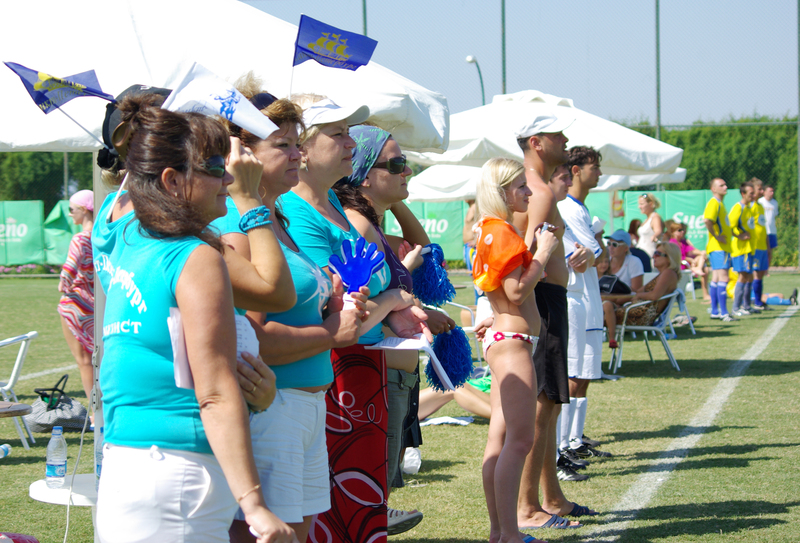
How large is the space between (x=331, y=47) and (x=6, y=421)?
4980 millimetres

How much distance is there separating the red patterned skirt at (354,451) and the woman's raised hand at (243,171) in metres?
0.91

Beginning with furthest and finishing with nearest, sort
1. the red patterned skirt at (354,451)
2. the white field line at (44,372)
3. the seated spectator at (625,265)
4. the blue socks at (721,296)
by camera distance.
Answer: the blue socks at (721,296) → the seated spectator at (625,265) → the white field line at (44,372) → the red patterned skirt at (354,451)

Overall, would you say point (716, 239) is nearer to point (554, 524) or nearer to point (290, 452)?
point (554, 524)

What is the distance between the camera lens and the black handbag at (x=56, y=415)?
609 centimetres

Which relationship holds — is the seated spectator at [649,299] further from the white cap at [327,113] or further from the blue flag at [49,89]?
the blue flag at [49,89]

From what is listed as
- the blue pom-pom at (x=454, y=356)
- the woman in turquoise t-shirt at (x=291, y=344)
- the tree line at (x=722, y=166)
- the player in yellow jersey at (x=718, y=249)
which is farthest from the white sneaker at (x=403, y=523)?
the tree line at (x=722, y=166)

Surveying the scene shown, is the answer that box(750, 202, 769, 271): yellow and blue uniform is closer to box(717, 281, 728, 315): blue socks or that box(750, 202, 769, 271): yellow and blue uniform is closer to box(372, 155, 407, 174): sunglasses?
box(717, 281, 728, 315): blue socks

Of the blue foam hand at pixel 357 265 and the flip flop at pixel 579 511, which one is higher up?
the blue foam hand at pixel 357 265

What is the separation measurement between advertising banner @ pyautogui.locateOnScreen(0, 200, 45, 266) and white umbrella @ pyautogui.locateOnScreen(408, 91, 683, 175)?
63.9 feet

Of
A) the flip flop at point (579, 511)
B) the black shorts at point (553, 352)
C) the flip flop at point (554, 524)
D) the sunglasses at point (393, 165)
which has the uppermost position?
the sunglasses at point (393, 165)

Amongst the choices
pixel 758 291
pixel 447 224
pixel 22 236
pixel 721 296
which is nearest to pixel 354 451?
pixel 721 296

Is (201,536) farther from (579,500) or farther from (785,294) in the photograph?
Result: (785,294)

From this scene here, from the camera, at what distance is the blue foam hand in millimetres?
2523

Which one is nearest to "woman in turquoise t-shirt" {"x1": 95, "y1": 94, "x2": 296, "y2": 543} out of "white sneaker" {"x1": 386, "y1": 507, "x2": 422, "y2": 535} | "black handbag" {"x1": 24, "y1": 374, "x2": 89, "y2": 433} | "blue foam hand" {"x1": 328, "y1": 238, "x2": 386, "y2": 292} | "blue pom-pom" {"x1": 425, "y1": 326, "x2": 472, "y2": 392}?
"blue foam hand" {"x1": 328, "y1": 238, "x2": 386, "y2": 292}
